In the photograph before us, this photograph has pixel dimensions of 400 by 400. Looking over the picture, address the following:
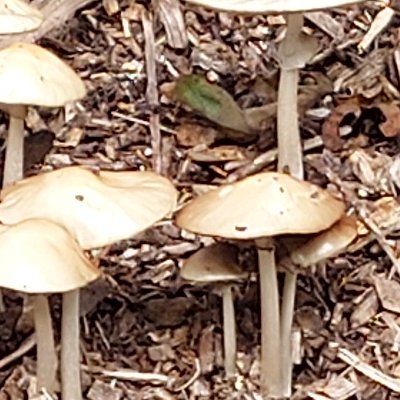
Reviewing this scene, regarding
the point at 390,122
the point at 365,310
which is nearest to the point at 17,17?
the point at 365,310

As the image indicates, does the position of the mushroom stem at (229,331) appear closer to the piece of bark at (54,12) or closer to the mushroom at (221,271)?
the mushroom at (221,271)

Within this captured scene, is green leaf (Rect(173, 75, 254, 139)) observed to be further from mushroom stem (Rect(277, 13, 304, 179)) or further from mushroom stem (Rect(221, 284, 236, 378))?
mushroom stem (Rect(221, 284, 236, 378))

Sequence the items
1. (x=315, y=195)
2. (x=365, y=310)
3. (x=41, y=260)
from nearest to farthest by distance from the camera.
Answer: (x=41, y=260)
(x=315, y=195)
(x=365, y=310)

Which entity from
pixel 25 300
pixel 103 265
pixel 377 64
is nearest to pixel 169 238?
pixel 103 265

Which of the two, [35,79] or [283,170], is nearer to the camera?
[35,79]

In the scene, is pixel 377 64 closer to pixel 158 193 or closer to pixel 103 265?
pixel 103 265

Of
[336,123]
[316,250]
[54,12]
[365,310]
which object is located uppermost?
[54,12]

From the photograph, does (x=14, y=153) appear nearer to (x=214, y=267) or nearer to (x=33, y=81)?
(x=33, y=81)
